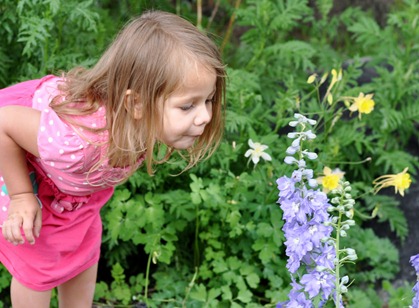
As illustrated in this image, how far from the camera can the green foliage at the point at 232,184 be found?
12.2 ft

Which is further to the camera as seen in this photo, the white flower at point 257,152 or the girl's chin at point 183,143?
the white flower at point 257,152

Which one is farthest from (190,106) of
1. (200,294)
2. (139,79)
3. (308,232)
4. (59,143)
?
(200,294)

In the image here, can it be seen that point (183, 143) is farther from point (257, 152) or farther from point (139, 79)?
point (257, 152)

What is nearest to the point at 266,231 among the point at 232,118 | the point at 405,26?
the point at 232,118

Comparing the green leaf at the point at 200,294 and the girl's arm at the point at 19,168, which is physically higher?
the girl's arm at the point at 19,168

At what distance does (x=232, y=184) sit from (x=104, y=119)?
1178 mm

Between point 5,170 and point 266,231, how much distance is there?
1423 mm

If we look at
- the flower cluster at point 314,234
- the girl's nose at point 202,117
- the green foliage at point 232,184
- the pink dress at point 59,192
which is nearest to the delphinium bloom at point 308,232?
the flower cluster at point 314,234

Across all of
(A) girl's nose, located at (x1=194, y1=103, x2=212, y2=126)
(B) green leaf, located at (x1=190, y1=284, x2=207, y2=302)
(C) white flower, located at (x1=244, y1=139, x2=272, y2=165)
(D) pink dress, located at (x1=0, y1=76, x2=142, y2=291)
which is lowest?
(B) green leaf, located at (x1=190, y1=284, x2=207, y2=302)

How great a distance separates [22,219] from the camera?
8.81ft

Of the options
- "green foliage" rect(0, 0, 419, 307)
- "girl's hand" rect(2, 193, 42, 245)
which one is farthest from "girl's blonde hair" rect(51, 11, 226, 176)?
"green foliage" rect(0, 0, 419, 307)

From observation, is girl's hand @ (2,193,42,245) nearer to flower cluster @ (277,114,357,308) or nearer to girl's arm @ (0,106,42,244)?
girl's arm @ (0,106,42,244)

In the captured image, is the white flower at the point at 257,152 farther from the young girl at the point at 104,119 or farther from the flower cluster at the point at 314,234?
the flower cluster at the point at 314,234

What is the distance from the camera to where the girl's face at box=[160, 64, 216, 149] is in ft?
Answer: 8.38
